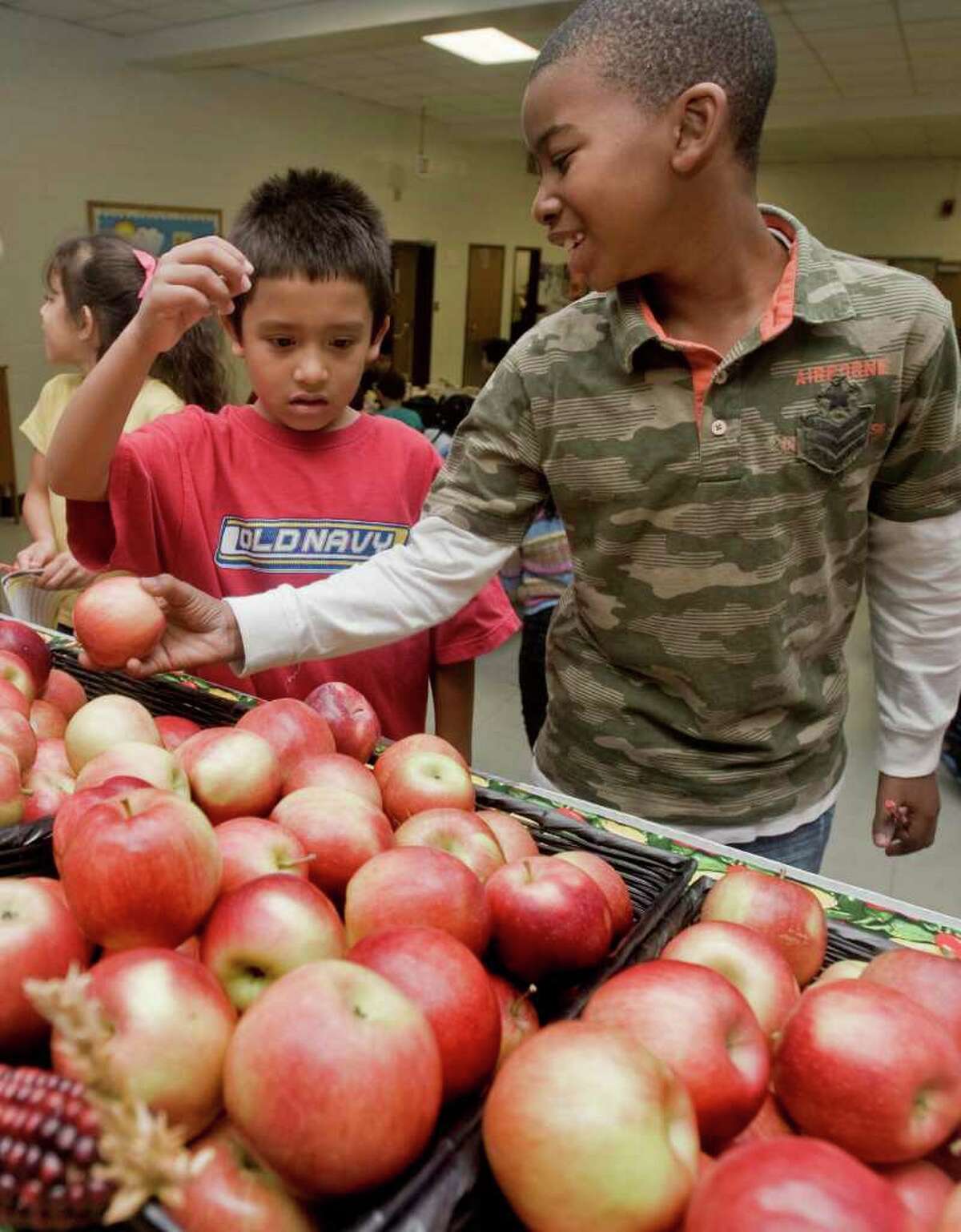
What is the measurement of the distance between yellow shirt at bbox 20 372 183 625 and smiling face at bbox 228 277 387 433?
69 cm

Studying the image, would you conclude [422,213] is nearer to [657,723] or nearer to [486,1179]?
[657,723]

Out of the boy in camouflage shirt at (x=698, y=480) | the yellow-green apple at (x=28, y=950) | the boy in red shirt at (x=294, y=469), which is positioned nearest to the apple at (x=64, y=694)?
the boy in camouflage shirt at (x=698, y=480)

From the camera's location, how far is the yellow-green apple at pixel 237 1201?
573mm

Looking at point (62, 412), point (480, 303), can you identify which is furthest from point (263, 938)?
point (480, 303)

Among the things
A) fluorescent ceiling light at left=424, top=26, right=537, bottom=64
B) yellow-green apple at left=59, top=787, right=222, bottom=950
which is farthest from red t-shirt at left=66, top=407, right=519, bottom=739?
fluorescent ceiling light at left=424, top=26, right=537, bottom=64

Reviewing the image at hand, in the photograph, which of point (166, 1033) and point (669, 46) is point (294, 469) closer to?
point (669, 46)

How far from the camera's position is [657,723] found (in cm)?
143

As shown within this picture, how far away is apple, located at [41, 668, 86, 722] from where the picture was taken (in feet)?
4.54

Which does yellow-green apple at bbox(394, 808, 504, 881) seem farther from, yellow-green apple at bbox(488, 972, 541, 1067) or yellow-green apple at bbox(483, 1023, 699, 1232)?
yellow-green apple at bbox(483, 1023, 699, 1232)

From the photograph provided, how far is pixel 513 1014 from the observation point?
31.0 inches

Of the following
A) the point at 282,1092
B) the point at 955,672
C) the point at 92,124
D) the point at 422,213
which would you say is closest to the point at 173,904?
the point at 282,1092

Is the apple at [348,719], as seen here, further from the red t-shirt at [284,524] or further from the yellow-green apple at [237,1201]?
the yellow-green apple at [237,1201]

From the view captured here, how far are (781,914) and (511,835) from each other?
300mm

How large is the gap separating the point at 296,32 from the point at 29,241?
2.53 m
